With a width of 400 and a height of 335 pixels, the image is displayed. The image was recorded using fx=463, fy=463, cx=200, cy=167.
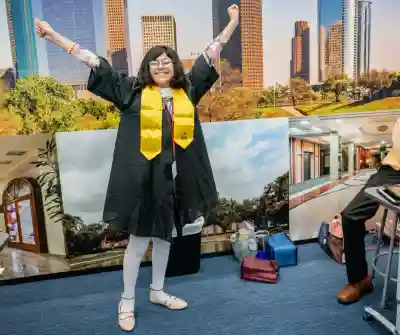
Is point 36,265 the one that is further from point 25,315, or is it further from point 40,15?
point 40,15

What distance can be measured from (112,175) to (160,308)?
81 cm

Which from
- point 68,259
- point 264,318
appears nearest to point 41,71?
point 68,259

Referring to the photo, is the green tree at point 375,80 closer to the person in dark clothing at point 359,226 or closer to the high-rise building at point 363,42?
the high-rise building at point 363,42

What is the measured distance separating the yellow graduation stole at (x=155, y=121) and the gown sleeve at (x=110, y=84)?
0.08 m

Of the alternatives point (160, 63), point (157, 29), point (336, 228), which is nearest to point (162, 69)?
point (160, 63)

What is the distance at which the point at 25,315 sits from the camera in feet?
8.27

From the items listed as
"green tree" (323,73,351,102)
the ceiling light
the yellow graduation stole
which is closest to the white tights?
the yellow graduation stole

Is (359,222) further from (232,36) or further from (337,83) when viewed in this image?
(232,36)

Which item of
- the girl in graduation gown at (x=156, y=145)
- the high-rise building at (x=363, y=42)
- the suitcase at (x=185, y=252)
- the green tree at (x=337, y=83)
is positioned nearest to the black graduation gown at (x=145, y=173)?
the girl in graduation gown at (x=156, y=145)

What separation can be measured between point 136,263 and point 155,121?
74cm

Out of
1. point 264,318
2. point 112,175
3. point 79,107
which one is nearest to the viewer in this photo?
point 112,175

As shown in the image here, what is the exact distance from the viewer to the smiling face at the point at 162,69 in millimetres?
2207

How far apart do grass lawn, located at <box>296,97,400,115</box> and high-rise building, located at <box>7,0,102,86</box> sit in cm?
146

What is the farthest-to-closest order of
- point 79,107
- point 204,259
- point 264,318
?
point 204,259 < point 79,107 < point 264,318
